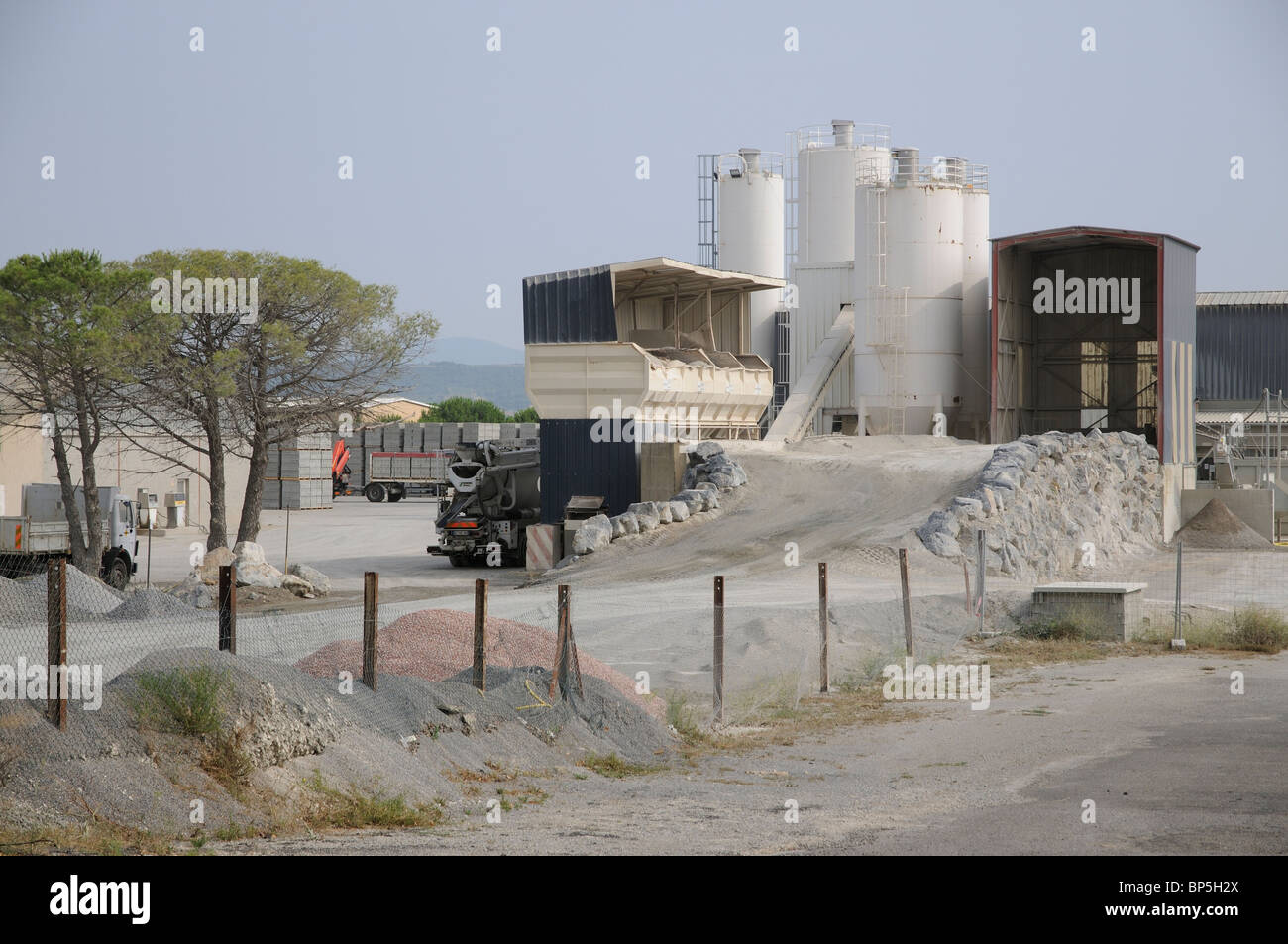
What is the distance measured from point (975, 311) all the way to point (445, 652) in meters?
32.7

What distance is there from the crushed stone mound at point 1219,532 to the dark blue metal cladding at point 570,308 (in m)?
16.5

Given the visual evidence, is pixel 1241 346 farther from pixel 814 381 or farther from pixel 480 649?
pixel 480 649

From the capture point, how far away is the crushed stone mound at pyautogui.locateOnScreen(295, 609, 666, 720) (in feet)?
40.0

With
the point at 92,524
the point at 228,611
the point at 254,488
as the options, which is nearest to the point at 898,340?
the point at 254,488

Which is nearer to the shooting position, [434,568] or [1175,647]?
[1175,647]

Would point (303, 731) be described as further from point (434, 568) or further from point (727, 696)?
point (434, 568)

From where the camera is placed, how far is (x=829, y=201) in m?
52.4

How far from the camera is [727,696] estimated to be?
47.7 feet

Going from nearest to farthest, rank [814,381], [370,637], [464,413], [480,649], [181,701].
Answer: [181,701], [370,637], [480,649], [814,381], [464,413]

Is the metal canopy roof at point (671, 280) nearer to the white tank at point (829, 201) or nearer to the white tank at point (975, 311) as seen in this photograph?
the white tank at point (975, 311)
